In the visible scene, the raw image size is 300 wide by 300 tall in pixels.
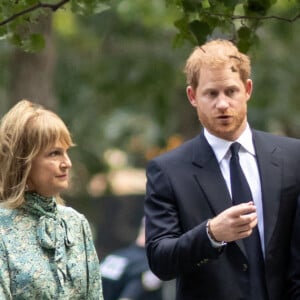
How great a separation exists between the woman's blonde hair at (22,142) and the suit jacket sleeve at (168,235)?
0.42 m

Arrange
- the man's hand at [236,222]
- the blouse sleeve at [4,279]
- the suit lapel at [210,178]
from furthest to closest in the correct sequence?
the suit lapel at [210,178] → the blouse sleeve at [4,279] → the man's hand at [236,222]

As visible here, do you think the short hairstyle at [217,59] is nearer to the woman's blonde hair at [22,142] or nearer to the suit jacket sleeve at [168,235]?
the suit jacket sleeve at [168,235]

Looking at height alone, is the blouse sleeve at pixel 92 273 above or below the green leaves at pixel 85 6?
below

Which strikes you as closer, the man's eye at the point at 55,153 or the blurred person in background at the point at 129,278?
the man's eye at the point at 55,153

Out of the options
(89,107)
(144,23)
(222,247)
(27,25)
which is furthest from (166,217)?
(89,107)

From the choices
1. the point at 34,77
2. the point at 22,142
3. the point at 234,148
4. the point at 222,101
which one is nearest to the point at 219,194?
the point at 234,148

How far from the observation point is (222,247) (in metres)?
5.59

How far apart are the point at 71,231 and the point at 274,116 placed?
39.4 ft

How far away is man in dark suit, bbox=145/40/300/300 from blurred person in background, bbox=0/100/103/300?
1.04ft

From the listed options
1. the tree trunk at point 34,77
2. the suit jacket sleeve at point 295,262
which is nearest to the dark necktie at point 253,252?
the suit jacket sleeve at point 295,262

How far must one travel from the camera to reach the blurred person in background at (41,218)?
557 centimetres

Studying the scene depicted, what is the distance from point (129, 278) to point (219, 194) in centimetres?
454

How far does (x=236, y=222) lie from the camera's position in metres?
5.37

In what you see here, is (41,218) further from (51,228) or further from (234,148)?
(234,148)
